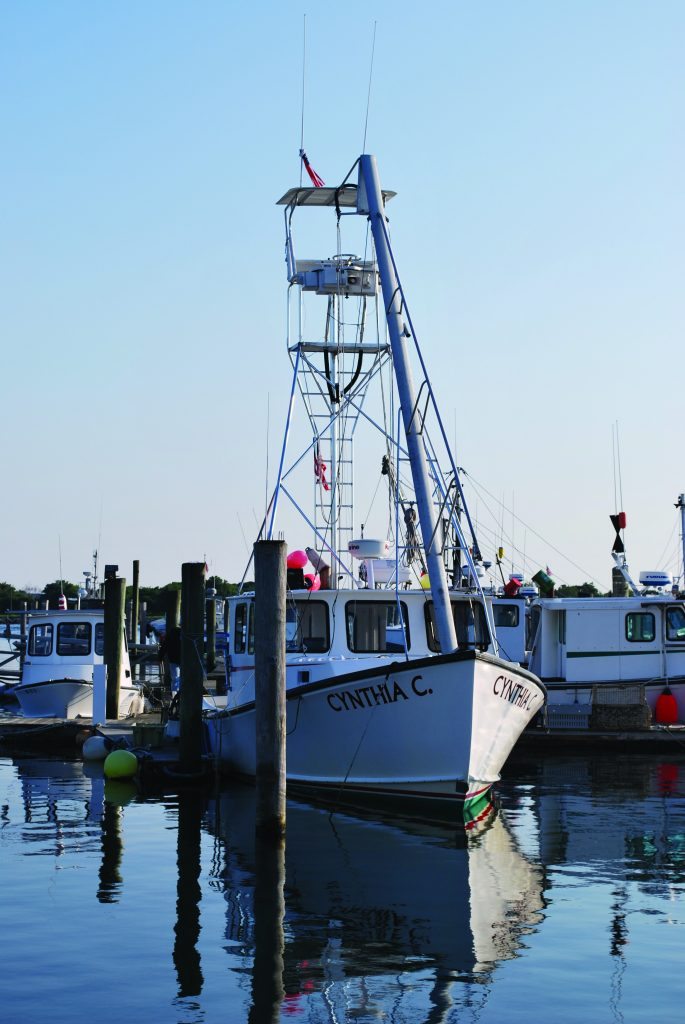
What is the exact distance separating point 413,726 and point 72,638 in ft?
49.8

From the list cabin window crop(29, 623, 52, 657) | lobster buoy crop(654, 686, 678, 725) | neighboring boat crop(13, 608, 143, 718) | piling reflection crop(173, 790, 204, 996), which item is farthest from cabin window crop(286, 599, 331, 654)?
cabin window crop(29, 623, 52, 657)

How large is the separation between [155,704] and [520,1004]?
24085 millimetres

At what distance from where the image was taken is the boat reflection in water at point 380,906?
33.7 feet

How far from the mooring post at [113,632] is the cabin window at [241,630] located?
600cm

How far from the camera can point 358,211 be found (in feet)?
67.6

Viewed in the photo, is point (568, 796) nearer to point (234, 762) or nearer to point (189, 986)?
point (234, 762)

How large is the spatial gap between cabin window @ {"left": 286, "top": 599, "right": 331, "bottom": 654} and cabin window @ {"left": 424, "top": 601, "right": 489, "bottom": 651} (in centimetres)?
154

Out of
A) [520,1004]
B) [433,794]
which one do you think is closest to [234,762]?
[433,794]

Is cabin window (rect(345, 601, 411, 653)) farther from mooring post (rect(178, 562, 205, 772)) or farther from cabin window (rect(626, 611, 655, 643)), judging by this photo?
cabin window (rect(626, 611, 655, 643))

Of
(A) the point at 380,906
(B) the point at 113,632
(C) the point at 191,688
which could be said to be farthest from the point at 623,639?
(A) the point at 380,906

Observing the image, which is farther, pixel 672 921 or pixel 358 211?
pixel 358 211

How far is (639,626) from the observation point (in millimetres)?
26562

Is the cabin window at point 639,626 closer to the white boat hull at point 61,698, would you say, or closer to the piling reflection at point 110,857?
the white boat hull at point 61,698

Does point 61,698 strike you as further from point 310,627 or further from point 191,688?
point 310,627
